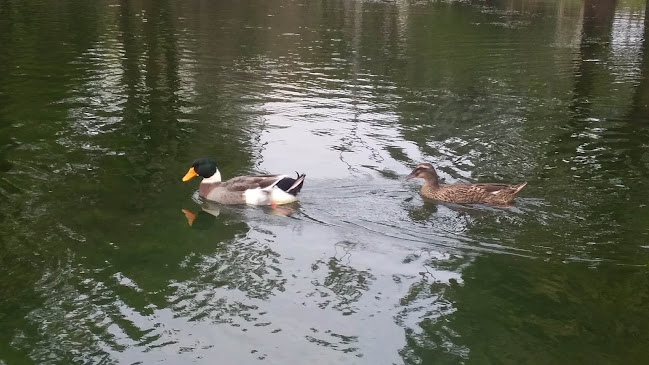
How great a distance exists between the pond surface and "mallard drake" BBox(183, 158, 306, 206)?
0.22 m

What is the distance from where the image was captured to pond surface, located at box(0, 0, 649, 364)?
29.6 ft

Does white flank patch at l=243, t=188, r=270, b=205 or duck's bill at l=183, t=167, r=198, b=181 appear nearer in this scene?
white flank patch at l=243, t=188, r=270, b=205

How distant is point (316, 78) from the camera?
80.3 feet

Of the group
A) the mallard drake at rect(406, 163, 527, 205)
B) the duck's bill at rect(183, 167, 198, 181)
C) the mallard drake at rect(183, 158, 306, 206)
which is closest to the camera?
the mallard drake at rect(406, 163, 527, 205)

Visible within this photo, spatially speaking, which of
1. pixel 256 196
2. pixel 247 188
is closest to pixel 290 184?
pixel 256 196

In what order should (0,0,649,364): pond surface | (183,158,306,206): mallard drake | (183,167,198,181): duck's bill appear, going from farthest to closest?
1. (183,167,198,181): duck's bill
2. (183,158,306,206): mallard drake
3. (0,0,649,364): pond surface

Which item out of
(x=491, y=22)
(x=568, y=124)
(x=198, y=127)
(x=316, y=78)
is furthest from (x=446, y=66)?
(x=491, y=22)

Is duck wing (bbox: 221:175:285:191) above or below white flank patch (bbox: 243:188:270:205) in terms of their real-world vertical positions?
above

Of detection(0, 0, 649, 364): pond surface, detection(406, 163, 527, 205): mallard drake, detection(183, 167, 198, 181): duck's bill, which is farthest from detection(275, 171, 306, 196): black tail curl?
detection(406, 163, 527, 205): mallard drake

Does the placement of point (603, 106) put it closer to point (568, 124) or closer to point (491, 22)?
point (568, 124)

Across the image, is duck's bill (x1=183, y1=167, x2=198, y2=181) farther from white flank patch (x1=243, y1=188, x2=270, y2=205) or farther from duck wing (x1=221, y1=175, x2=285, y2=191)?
white flank patch (x1=243, y1=188, x2=270, y2=205)

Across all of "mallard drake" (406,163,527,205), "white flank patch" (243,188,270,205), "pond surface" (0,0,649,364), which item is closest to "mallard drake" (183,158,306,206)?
"white flank patch" (243,188,270,205)

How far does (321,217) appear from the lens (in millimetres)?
12484

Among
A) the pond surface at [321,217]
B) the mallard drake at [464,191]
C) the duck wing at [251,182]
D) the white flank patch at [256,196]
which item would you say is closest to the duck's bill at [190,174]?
the pond surface at [321,217]
